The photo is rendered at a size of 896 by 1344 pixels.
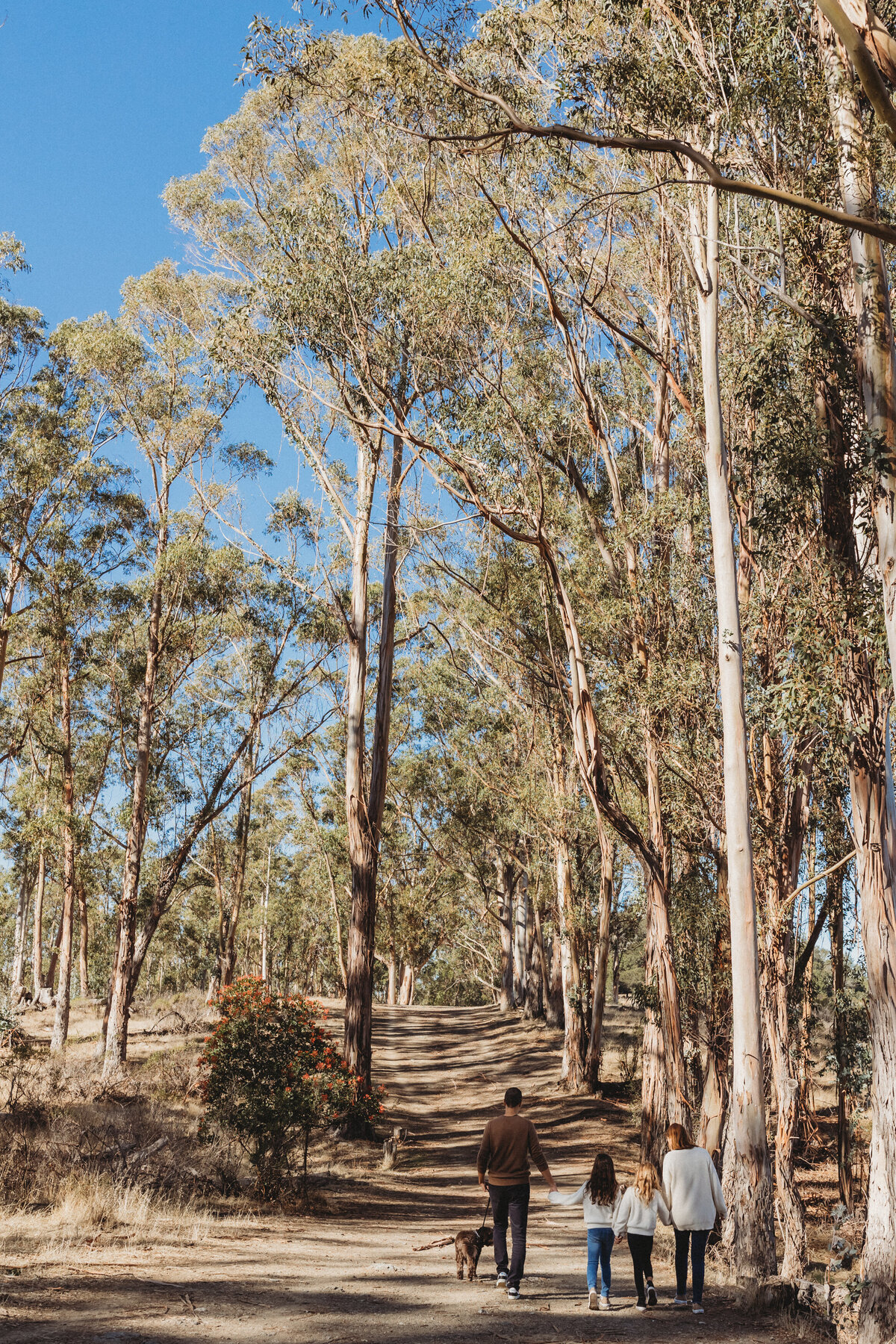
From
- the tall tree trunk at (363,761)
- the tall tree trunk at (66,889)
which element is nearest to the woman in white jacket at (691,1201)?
the tall tree trunk at (363,761)

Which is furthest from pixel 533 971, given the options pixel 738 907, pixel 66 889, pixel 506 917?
pixel 738 907

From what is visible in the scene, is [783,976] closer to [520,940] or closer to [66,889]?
[66,889]

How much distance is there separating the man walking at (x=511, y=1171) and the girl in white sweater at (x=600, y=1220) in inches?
8.7

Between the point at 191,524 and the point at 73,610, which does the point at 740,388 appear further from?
the point at 73,610

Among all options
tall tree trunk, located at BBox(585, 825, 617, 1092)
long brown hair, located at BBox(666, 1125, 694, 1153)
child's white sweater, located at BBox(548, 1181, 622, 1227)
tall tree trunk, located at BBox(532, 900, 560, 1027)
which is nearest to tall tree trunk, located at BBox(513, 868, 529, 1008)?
tall tree trunk, located at BBox(532, 900, 560, 1027)

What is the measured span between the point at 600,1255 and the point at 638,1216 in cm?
37

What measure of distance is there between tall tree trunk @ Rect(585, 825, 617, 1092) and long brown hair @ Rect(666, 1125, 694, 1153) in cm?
1034

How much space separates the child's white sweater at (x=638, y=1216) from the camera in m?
6.39

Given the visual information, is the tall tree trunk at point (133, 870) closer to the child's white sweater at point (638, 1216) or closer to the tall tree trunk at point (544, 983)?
the child's white sweater at point (638, 1216)

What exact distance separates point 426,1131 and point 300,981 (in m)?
35.3

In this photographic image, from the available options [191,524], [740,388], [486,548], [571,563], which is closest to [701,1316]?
[740,388]

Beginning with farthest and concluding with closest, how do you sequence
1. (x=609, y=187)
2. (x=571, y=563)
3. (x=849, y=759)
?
(x=571, y=563) → (x=609, y=187) → (x=849, y=759)

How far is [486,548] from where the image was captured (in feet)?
57.6

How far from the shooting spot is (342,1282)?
22.6 feet
